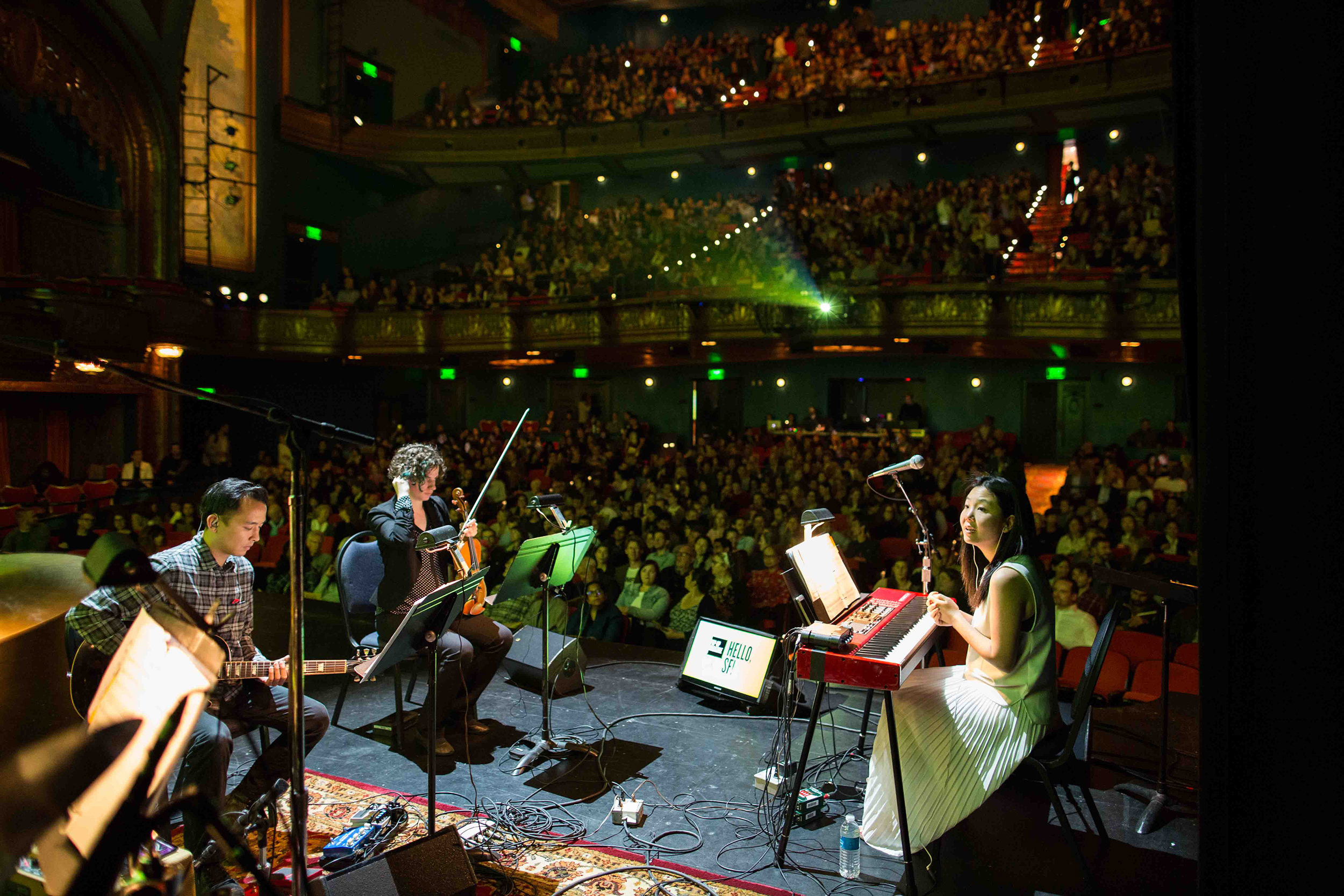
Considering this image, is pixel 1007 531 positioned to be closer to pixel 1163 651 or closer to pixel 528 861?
pixel 1163 651

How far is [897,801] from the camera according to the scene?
10.2ft

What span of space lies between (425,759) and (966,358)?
46.2 ft

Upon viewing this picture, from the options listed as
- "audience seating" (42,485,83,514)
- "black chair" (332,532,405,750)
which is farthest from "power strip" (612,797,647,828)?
"audience seating" (42,485,83,514)

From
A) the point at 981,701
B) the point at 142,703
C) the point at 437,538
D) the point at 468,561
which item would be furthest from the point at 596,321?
the point at 142,703

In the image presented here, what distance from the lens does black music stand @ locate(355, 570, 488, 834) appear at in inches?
121

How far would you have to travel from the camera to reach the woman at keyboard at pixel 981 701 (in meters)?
3.10

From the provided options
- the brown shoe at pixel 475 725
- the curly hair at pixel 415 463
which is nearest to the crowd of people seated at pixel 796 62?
the curly hair at pixel 415 463

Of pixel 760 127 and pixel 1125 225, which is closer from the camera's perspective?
pixel 1125 225

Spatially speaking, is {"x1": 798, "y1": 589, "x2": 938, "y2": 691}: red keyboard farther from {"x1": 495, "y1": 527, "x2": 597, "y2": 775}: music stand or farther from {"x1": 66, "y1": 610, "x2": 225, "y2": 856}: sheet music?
{"x1": 66, "y1": 610, "x2": 225, "y2": 856}: sheet music

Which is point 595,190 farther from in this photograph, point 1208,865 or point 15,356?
point 1208,865

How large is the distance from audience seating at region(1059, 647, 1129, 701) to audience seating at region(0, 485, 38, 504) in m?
12.3

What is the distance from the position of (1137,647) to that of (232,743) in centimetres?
505

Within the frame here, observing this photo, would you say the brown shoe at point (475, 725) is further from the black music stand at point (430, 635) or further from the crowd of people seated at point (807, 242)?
the crowd of people seated at point (807, 242)

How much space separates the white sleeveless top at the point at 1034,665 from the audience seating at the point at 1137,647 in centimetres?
239
